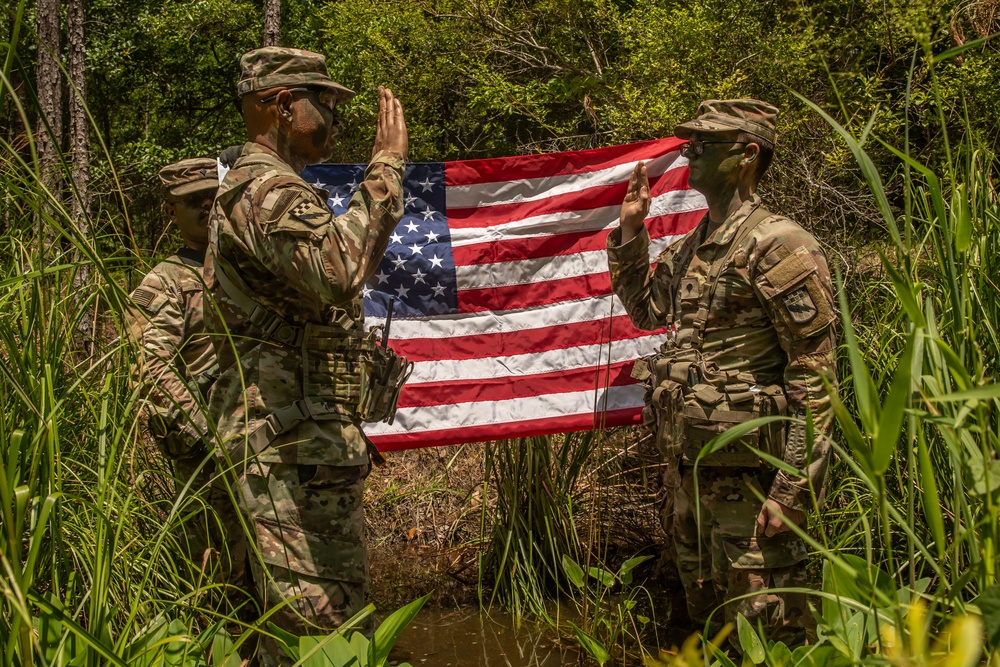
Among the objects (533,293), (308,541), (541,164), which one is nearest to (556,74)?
(541,164)

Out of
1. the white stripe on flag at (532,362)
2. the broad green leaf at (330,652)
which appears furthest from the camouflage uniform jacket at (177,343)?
the broad green leaf at (330,652)

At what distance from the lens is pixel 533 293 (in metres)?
4.23

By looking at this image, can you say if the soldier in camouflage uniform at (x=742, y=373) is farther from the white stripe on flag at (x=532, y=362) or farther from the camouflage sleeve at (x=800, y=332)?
the white stripe on flag at (x=532, y=362)

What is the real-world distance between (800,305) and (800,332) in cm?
9

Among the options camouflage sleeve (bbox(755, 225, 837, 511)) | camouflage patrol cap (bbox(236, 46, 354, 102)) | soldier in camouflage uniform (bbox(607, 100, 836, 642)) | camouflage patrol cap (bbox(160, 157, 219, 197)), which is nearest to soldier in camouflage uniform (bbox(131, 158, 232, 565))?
camouflage patrol cap (bbox(160, 157, 219, 197))

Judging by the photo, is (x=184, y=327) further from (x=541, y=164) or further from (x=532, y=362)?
(x=541, y=164)

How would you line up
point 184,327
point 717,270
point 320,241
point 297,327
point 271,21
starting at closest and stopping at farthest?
point 320,241, point 297,327, point 717,270, point 184,327, point 271,21

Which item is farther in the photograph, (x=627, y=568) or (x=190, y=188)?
(x=190, y=188)

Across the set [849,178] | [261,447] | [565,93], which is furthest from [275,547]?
[565,93]

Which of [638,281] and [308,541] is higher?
[638,281]

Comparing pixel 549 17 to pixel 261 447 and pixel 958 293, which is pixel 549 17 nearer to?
pixel 261 447

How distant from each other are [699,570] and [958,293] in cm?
180

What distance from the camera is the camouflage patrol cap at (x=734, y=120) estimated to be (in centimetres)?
330

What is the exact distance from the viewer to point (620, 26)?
6.26 meters
